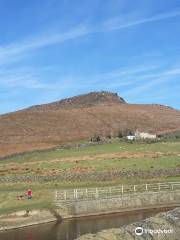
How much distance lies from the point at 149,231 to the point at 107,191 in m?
34.0

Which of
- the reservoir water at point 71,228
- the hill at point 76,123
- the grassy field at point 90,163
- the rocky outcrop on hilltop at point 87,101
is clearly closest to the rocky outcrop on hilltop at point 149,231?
the reservoir water at point 71,228

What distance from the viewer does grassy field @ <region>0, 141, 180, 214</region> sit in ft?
186

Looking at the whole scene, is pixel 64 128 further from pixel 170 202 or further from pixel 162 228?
pixel 162 228

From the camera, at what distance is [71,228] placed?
3838 centimetres

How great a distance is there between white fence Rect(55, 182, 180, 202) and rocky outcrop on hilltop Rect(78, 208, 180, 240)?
2974 cm

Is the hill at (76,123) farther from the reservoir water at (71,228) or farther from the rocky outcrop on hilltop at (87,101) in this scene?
the reservoir water at (71,228)

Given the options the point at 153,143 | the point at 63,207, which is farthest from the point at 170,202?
the point at 153,143

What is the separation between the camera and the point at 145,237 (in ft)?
48.6

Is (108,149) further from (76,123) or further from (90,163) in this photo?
(76,123)

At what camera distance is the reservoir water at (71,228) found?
35500mm

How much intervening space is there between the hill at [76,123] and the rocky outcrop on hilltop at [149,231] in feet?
281

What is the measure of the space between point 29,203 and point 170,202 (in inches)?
552

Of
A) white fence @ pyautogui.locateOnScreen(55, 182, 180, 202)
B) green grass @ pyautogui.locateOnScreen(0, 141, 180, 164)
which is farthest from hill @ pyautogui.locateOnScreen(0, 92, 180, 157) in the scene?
white fence @ pyautogui.locateOnScreen(55, 182, 180, 202)

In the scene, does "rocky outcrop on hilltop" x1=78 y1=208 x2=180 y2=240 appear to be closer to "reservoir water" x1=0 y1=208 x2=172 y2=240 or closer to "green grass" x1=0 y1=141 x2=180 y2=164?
"reservoir water" x1=0 y1=208 x2=172 y2=240
